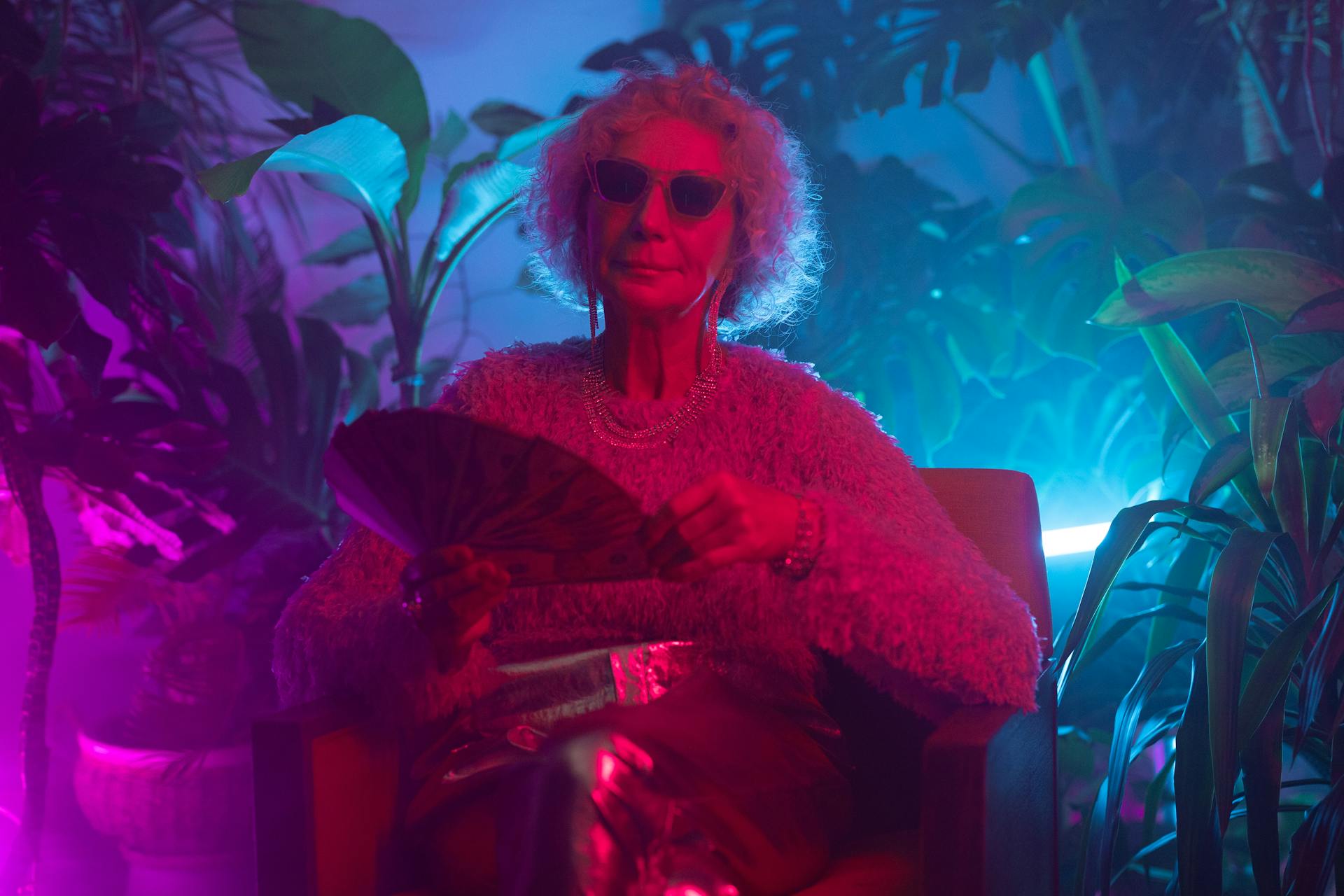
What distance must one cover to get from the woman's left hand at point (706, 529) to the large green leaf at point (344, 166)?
1.39 metres

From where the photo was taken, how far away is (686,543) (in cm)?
104

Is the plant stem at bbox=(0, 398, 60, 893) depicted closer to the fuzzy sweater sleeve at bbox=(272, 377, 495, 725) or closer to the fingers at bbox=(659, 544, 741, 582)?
the fuzzy sweater sleeve at bbox=(272, 377, 495, 725)

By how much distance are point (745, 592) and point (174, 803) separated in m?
1.61

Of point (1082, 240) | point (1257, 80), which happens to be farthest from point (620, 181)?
point (1257, 80)

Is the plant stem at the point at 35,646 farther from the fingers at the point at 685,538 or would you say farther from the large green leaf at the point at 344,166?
the fingers at the point at 685,538

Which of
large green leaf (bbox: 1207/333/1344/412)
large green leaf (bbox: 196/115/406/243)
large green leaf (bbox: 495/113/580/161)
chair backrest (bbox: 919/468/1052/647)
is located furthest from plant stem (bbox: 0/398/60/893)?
large green leaf (bbox: 1207/333/1344/412)

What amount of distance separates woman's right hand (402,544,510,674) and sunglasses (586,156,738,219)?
681 millimetres

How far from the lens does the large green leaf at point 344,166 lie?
77.9 inches

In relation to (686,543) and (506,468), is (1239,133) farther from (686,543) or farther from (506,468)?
(506,468)


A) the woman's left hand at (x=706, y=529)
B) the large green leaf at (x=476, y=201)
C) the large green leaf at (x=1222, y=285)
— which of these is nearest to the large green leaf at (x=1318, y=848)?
the large green leaf at (x=1222, y=285)

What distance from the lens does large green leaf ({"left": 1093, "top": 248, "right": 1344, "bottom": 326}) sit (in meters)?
1.88

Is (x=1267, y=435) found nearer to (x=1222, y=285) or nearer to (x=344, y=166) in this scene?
(x=1222, y=285)

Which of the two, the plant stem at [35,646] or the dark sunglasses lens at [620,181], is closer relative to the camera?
the dark sunglasses lens at [620,181]

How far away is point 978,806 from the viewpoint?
3.21ft
